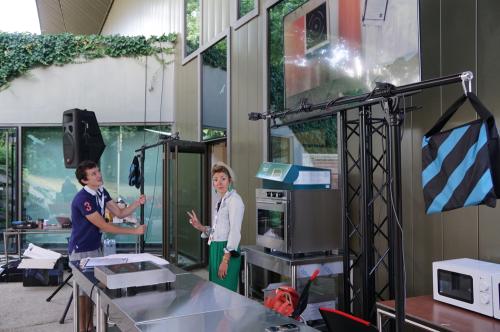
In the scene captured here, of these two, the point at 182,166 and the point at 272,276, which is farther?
the point at 182,166

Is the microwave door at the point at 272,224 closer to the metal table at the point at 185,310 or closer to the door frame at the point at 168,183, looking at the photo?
the metal table at the point at 185,310

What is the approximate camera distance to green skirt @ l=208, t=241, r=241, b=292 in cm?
362

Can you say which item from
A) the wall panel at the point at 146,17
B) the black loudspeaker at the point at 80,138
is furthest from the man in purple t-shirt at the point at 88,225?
the wall panel at the point at 146,17

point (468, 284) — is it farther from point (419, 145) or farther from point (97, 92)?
point (97, 92)

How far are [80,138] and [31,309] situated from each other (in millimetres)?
2091

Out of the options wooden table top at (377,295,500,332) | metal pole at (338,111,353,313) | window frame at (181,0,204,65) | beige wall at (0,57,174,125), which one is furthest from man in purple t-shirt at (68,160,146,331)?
beige wall at (0,57,174,125)

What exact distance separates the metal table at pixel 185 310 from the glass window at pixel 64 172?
6.05 meters

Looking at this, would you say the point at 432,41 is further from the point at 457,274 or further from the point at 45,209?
the point at 45,209

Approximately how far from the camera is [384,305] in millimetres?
2633

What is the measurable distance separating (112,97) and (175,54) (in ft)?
4.68

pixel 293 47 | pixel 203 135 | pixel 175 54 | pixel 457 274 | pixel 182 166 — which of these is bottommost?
pixel 457 274

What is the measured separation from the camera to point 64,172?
8391 millimetres

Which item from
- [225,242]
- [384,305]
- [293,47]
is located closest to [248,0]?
[293,47]

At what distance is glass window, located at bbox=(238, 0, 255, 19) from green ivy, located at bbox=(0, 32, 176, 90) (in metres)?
2.65
